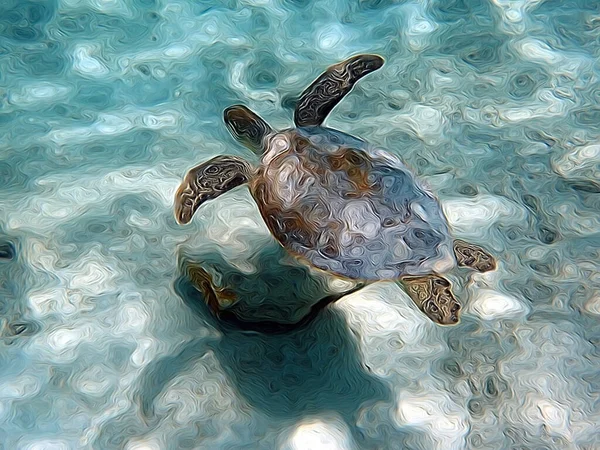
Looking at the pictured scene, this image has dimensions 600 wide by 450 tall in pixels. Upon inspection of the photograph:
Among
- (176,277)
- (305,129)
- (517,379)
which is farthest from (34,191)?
(517,379)

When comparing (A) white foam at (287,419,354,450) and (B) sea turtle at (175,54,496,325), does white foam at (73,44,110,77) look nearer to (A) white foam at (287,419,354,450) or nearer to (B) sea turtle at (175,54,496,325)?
(B) sea turtle at (175,54,496,325)

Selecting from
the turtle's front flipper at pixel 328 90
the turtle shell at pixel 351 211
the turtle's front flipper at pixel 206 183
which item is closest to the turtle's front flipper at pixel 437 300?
the turtle shell at pixel 351 211

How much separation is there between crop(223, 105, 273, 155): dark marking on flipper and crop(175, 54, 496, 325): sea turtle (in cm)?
6

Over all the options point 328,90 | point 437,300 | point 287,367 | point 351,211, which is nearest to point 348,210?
point 351,211

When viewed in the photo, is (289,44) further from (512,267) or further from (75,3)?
(512,267)

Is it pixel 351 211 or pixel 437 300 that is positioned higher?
pixel 351 211

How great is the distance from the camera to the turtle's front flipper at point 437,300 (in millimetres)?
1615

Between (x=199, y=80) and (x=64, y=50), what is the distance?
660mm

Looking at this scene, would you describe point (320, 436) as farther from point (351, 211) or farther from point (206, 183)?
point (206, 183)

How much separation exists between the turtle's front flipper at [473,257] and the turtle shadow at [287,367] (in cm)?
42

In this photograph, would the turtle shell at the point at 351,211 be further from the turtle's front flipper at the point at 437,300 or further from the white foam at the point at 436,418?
the white foam at the point at 436,418

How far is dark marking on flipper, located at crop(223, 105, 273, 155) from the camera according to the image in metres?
1.92

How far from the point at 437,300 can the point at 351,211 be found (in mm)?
378

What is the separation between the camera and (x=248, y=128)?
76.6 inches
